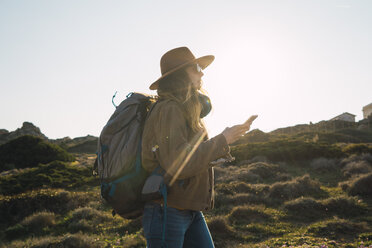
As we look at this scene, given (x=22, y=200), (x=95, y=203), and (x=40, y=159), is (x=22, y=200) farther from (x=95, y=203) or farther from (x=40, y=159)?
(x=40, y=159)

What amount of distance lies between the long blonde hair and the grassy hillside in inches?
180

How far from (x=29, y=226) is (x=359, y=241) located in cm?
772

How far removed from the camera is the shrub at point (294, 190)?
9479 mm

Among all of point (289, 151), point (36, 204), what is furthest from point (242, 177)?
point (36, 204)

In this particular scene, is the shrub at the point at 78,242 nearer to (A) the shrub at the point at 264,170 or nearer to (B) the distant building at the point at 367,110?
(A) the shrub at the point at 264,170

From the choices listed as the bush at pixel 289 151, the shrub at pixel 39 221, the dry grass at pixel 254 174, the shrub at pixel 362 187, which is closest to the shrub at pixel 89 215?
the shrub at pixel 39 221

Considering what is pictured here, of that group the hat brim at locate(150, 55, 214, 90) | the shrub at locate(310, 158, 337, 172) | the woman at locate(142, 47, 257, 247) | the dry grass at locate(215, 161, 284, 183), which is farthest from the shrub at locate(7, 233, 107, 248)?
the shrub at locate(310, 158, 337, 172)

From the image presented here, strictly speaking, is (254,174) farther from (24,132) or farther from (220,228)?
(24,132)

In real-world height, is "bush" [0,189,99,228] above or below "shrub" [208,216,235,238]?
above

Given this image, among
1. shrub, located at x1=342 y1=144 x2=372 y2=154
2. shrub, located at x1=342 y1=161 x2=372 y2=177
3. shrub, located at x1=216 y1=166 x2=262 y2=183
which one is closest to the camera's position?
shrub, located at x1=342 y1=161 x2=372 y2=177

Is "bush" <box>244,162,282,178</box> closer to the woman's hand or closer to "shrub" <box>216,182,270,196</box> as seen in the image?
"shrub" <box>216,182,270,196</box>

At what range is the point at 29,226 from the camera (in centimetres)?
780

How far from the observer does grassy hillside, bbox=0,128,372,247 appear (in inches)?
239

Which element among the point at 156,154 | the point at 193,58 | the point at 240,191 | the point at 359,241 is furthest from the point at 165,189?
the point at 240,191
